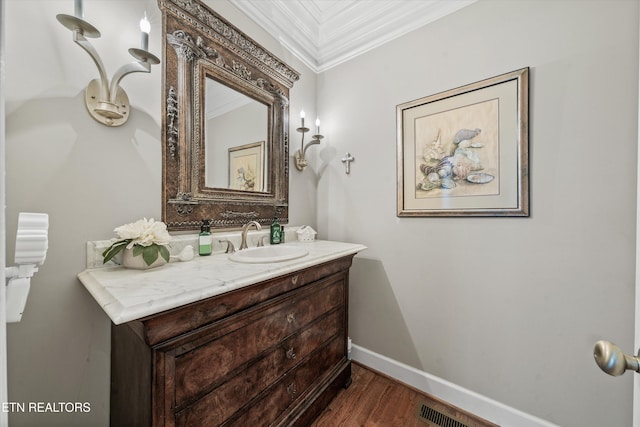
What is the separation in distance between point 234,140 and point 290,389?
145 cm

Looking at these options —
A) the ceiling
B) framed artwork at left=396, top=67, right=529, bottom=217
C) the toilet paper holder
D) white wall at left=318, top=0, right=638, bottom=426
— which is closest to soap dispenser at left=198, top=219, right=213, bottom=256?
the toilet paper holder

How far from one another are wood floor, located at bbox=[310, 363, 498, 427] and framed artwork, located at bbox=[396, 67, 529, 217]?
1.20 meters

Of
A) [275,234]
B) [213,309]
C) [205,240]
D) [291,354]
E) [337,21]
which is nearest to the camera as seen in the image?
[213,309]

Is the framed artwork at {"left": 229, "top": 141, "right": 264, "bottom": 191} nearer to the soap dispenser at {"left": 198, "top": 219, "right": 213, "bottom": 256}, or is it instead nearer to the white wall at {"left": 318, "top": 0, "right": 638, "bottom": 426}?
the soap dispenser at {"left": 198, "top": 219, "right": 213, "bottom": 256}

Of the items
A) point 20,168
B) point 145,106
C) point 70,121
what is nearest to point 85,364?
point 20,168

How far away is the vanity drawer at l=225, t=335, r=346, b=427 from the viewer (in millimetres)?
1022

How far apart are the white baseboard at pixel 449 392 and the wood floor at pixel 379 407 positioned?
0.04 metres

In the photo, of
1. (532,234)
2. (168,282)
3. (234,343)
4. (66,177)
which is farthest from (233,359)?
(532,234)

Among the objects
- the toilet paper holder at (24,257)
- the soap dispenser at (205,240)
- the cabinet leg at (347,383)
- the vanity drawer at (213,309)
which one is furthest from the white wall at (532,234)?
the toilet paper holder at (24,257)

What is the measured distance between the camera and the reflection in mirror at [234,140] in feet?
4.66

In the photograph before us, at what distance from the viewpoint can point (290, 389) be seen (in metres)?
1.21

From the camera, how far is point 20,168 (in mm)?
882

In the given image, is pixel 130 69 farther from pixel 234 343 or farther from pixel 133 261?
pixel 234 343

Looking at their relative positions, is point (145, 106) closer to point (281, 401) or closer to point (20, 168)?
point (20, 168)
